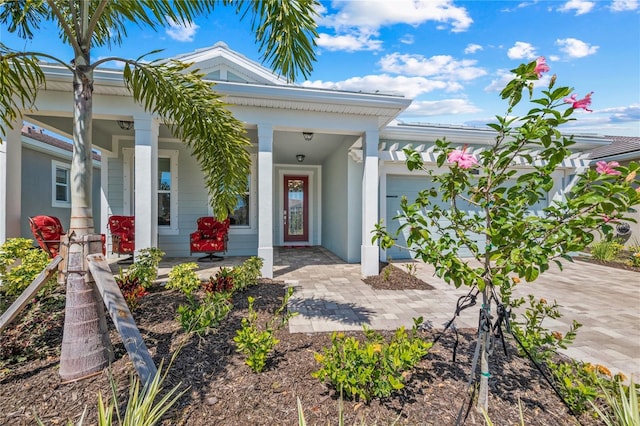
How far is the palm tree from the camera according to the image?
7.13ft

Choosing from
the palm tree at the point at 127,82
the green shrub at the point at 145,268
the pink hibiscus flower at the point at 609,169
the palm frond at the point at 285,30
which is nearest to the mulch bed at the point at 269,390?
the palm tree at the point at 127,82

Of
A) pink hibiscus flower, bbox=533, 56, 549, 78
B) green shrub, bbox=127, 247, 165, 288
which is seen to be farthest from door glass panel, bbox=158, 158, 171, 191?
pink hibiscus flower, bbox=533, 56, 549, 78

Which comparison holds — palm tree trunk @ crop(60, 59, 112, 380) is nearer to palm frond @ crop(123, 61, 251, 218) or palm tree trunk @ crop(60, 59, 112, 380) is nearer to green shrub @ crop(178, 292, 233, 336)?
green shrub @ crop(178, 292, 233, 336)

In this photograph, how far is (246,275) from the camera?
13.5 ft

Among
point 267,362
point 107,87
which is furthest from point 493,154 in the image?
point 107,87

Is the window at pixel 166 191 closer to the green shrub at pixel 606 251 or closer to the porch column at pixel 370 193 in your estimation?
the porch column at pixel 370 193

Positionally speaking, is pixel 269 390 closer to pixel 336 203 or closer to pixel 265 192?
pixel 265 192

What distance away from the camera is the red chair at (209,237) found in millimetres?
6355

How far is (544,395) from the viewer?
1.97m

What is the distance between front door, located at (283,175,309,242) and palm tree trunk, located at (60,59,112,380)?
7.37m

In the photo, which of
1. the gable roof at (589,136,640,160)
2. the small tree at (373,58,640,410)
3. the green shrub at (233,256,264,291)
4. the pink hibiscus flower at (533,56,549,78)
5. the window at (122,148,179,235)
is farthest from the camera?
the gable roof at (589,136,640,160)

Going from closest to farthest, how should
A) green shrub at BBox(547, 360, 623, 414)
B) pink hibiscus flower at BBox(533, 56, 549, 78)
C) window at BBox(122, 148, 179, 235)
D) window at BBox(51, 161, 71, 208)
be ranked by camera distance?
pink hibiscus flower at BBox(533, 56, 549, 78), green shrub at BBox(547, 360, 623, 414), window at BBox(122, 148, 179, 235), window at BBox(51, 161, 71, 208)

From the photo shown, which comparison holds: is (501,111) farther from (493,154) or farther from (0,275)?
(0,275)

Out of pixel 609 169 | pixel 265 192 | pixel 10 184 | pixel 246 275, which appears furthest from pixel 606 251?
pixel 10 184
